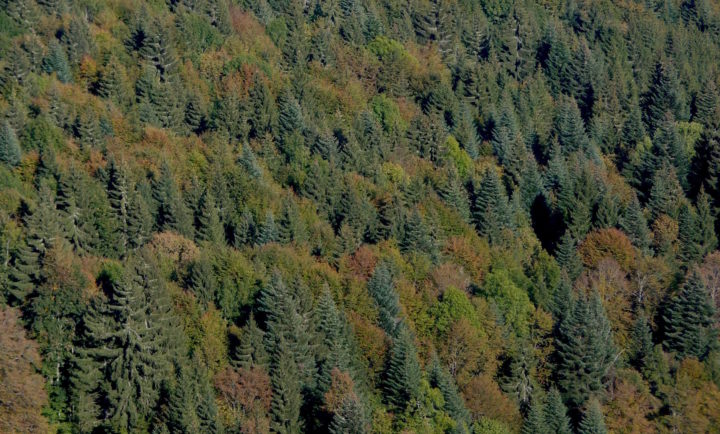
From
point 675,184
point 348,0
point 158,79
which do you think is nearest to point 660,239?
point 675,184

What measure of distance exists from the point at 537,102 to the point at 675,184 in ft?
119

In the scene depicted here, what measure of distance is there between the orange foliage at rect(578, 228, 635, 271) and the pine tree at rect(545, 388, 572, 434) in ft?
103

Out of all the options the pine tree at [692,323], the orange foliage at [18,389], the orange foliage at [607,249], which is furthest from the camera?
the orange foliage at [607,249]

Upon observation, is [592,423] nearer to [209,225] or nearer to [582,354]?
[582,354]

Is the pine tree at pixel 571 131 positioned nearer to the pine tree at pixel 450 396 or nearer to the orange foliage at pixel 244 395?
the pine tree at pixel 450 396

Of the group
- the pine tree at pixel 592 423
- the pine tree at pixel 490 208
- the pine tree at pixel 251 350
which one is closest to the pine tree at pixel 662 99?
the pine tree at pixel 490 208

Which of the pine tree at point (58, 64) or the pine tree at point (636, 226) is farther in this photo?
the pine tree at point (58, 64)

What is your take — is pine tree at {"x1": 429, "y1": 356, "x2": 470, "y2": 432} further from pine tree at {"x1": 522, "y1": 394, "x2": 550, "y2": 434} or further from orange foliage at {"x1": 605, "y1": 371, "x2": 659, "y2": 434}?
orange foliage at {"x1": 605, "y1": 371, "x2": 659, "y2": 434}

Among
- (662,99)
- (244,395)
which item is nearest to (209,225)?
(244,395)

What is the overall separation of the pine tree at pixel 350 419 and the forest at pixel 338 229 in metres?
0.20

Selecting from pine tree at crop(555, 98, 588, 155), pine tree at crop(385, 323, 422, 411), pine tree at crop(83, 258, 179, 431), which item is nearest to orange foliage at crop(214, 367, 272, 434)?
pine tree at crop(83, 258, 179, 431)

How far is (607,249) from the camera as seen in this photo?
123 m

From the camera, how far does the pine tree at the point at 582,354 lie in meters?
97.0

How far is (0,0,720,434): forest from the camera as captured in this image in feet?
276
